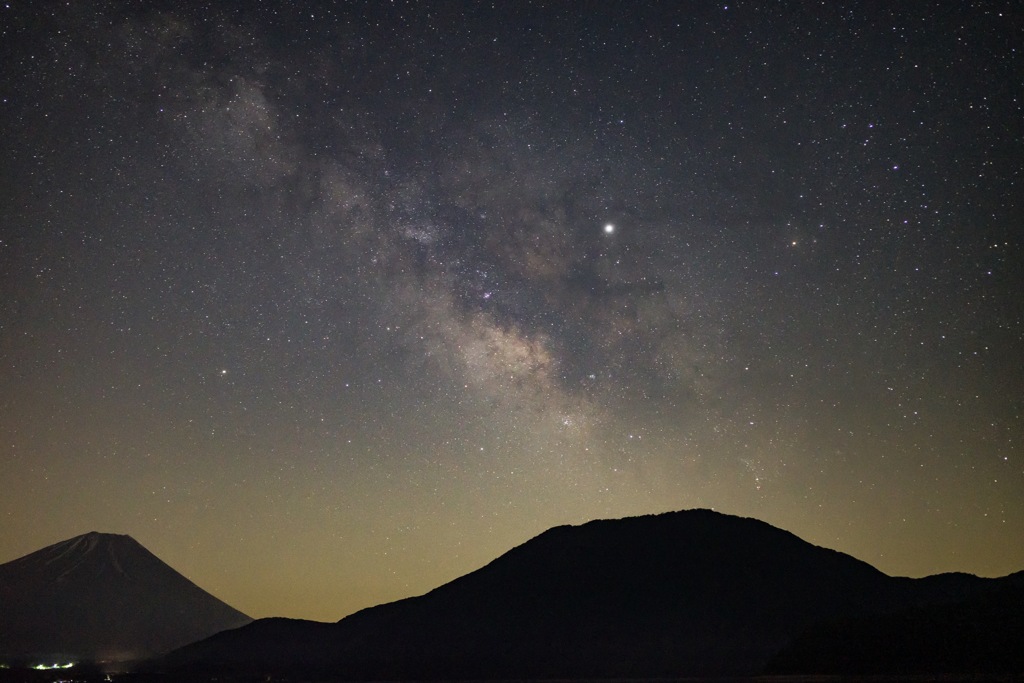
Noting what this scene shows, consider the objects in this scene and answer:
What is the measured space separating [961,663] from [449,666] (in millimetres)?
91040

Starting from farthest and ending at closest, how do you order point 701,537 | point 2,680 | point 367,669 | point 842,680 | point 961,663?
1. point 701,537
2. point 367,669
3. point 2,680
4. point 961,663
5. point 842,680

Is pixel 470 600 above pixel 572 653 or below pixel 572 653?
above

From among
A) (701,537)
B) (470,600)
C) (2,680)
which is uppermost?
(701,537)

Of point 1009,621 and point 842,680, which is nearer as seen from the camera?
point 842,680

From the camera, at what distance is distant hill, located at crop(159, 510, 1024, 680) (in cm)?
13762

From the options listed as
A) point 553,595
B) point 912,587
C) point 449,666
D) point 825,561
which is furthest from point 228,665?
point 912,587

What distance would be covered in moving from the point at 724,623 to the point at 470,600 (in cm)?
6239

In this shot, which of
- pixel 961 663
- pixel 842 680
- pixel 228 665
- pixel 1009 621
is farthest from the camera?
pixel 228 665

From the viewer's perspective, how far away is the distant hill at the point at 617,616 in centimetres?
13762

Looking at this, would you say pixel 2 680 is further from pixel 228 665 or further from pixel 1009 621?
pixel 1009 621

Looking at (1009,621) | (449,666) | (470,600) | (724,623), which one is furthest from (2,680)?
(1009,621)

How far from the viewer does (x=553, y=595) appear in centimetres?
18162

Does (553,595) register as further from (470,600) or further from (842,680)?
(842,680)

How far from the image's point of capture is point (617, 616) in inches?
6501
